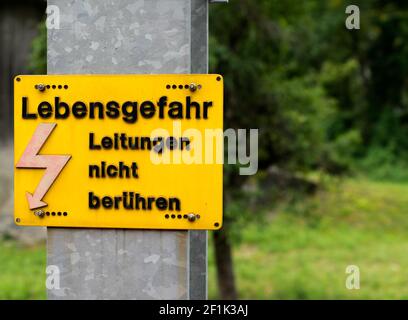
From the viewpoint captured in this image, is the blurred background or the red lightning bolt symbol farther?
the blurred background

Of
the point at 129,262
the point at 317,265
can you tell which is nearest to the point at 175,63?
the point at 129,262

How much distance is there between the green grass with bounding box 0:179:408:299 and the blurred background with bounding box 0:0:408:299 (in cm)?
3

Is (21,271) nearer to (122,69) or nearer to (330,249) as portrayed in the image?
(330,249)

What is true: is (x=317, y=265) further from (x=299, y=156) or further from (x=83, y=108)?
(x=83, y=108)

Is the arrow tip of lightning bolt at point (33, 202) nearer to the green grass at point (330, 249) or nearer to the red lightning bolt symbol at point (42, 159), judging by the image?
the red lightning bolt symbol at point (42, 159)

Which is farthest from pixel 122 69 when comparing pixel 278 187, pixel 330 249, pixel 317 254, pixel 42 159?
pixel 330 249

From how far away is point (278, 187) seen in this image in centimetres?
1058

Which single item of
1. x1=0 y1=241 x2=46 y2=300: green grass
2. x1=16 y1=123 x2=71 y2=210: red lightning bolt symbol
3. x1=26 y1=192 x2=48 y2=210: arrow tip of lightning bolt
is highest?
x1=16 y1=123 x2=71 y2=210: red lightning bolt symbol

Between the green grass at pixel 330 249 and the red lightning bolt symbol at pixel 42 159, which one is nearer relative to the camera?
the red lightning bolt symbol at pixel 42 159

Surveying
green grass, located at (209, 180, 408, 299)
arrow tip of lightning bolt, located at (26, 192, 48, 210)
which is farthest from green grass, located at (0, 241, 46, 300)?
arrow tip of lightning bolt, located at (26, 192, 48, 210)

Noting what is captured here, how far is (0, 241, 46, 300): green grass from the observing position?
977cm

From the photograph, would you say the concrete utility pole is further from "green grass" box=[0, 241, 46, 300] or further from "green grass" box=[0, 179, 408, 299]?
"green grass" box=[0, 241, 46, 300]

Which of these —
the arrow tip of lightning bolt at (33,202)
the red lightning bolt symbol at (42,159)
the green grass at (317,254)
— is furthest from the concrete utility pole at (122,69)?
the green grass at (317,254)

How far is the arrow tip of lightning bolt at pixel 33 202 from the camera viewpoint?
273 centimetres
